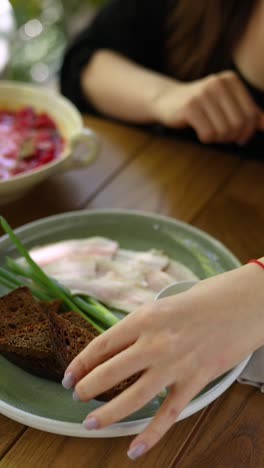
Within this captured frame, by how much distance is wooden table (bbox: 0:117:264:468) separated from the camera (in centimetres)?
58

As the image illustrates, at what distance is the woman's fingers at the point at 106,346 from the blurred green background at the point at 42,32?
5.90 feet

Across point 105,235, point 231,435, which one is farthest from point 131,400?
point 105,235

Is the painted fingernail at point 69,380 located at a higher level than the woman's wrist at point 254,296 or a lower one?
higher

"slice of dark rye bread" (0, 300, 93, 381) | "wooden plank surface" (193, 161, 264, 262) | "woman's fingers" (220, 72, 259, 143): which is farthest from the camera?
"woman's fingers" (220, 72, 259, 143)

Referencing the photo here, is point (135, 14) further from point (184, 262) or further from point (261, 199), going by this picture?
point (184, 262)

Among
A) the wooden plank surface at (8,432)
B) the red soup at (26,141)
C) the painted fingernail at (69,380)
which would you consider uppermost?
the red soup at (26,141)

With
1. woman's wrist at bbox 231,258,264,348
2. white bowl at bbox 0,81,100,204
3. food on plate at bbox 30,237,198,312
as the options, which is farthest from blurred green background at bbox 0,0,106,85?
woman's wrist at bbox 231,258,264,348

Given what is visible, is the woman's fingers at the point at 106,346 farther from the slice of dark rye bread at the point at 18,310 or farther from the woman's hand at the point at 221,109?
the woman's hand at the point at 221,109

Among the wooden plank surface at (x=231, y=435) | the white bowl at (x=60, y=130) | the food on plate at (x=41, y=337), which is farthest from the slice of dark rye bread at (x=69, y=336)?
the white bowl at (x=60, y=130)

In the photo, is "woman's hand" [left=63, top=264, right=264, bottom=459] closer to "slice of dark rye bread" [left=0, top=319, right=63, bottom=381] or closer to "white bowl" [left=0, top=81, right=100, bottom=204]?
"slice of dark rye bread" [left=0, top=319, right=63, bottom=381]

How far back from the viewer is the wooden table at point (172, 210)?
578 millimetres

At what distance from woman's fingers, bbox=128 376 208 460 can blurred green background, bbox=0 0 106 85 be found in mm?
1862

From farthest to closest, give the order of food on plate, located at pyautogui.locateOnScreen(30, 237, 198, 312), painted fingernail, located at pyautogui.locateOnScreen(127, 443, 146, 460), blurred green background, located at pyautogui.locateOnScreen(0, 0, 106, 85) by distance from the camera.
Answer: blurred green background, located at pyautogui.locateOnScreen(0, 0, 106, 85)
food on plate, located at pyautogui.locateOnScreen(30, 237, 198, 312)
painted fingernail, located at pyautogui.locateOnScreen(127, 443, 146, 460)

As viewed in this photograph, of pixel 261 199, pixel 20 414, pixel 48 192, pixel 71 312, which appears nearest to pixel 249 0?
pixel 261 199
